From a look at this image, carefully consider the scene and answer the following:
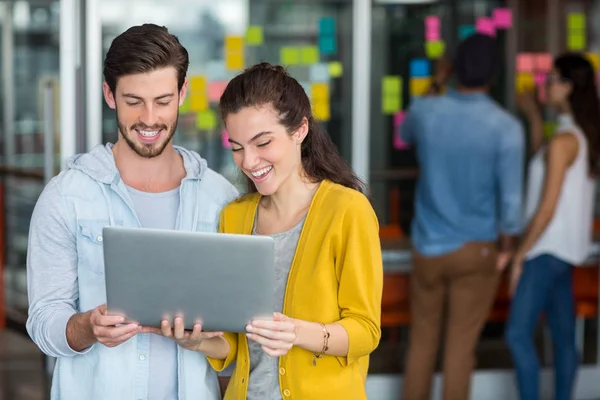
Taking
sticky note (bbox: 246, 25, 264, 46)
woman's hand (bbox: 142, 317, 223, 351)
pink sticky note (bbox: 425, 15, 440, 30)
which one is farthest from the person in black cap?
woman's hand (bbox: 142, 317, 223, 351)

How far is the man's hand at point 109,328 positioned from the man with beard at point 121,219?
71 mm

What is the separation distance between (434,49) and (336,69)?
0.56 m

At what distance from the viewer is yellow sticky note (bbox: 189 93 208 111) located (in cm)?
489

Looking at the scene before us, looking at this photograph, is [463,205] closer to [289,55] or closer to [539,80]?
[289,55]

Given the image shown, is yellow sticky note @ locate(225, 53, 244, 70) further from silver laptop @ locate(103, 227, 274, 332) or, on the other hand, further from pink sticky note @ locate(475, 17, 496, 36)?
silver laptop @ locate(103, 227, 274, 332)

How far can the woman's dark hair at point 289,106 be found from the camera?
2066 millimetres

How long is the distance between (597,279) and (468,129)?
1.38 metres

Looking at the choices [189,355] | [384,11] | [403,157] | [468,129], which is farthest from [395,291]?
[189,355]

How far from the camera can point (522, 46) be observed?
17.7 feet

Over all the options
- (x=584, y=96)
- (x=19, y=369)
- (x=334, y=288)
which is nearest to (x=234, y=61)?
(x=584, y=96)

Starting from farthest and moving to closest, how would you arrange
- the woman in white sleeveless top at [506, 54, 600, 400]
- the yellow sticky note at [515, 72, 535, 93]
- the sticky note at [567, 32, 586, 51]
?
the sticky note at [567, 32, 586, 51] → the yellow sticky note at [515, 72, 535, 93] → the woman in white sleeveless top at [506, 54, 600, 400]

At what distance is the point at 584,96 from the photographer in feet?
14.3

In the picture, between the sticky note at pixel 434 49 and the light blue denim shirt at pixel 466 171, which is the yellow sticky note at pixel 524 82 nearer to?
the sticky note at pixel 434 49

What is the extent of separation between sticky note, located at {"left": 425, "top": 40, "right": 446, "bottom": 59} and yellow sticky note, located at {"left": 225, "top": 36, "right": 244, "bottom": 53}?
0.98m
